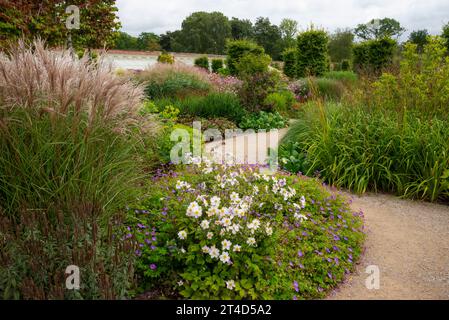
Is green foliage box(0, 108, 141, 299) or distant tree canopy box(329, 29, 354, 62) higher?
distant tree canopy box(329, 29, 354, 62)

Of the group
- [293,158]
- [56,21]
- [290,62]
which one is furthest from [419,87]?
[290,62]

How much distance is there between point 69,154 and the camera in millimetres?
2816

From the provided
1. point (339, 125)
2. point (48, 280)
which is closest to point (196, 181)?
point (48, 280)

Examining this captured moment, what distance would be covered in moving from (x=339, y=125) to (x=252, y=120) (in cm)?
352

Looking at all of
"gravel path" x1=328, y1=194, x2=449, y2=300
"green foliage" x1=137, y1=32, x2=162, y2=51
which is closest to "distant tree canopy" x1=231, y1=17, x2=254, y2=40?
"green foliage" x1=137, y1=32, x2=162, y2=51

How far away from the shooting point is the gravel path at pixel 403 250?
303cm

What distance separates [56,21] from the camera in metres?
11.1

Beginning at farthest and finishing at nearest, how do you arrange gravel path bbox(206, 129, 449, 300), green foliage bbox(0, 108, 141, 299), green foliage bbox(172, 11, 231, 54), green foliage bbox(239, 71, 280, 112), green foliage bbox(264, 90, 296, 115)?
green foliage bbox(172, 11, 231, 54), green foliage bbox(264, 90, 296, 115), green foliage bbox(239, 71, 280, 112), gravel path bbox(206, 129, 449, 300), green foliage bbox(0, 108, 141, 299)

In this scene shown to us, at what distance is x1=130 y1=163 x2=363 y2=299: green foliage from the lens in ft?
8.44

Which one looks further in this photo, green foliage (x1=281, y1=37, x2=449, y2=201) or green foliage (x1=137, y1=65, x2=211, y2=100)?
green foliage (x1=137, y1=65, x2=211, y2=100)

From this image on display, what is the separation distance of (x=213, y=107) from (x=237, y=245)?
21.8ft

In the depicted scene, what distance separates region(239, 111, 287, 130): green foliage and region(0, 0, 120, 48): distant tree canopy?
11.2 feet

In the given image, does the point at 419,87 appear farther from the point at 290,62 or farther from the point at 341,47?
the point at 341,47

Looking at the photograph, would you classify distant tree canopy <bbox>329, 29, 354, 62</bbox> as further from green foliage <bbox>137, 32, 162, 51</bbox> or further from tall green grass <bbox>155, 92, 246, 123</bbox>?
tall green grass <bbox>155, 92, 246, 123</bbox>
